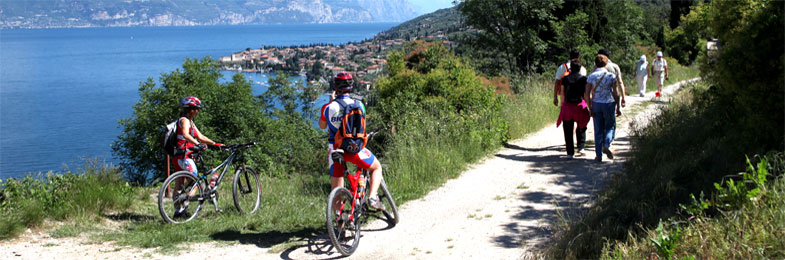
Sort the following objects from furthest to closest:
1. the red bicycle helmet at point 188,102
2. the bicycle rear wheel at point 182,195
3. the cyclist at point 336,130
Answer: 1. the red bicycle helmet at point 188,102
2. the bicycle rear wheel at point 182,195
3. the cyclist at point 336,130

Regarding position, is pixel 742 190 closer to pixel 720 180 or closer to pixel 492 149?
pixel 720 180

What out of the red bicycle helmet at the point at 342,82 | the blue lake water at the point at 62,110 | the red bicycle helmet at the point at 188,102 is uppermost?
the red bicycle helmet at the point at 342,82

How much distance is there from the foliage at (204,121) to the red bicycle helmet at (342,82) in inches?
404

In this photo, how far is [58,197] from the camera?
7.38 m

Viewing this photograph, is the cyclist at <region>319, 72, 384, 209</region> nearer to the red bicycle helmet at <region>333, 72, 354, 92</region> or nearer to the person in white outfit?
the red bicycle helmet at <region>333, 72, 354, 92</region>

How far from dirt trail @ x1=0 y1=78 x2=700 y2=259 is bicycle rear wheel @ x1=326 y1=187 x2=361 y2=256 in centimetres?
13

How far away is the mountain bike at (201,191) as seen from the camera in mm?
7133

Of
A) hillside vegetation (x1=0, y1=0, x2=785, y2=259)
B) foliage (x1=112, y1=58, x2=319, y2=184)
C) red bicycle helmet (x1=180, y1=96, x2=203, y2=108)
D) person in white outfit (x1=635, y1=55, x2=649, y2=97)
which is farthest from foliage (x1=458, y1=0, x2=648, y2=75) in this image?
red bicycle helmet (x1=180, y1=96, x2=203, y2=108)

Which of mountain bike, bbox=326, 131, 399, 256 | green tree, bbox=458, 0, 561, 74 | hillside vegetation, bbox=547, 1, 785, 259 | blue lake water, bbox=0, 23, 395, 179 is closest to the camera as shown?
hillside vegetation, bbox=547, 1, 785, 259

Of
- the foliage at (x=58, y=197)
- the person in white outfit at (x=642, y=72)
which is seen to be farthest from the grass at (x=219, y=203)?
the person in white outfit at (x=642, y=72)

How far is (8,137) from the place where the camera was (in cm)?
4244

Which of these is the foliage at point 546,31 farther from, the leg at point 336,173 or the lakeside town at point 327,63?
the leg at point 336,173

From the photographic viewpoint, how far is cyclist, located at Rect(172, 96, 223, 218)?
7211 millimetres

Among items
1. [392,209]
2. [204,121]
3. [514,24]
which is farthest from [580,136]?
[514,24]
